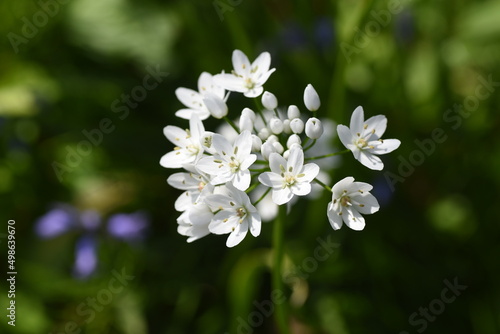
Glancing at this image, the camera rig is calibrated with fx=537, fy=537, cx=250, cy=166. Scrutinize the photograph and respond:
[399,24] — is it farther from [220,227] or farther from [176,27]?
[220,227]

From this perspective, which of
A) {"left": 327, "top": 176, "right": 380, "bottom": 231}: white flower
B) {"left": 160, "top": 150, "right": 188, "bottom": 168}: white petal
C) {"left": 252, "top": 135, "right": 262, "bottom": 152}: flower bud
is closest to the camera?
{"left": 327, "top": 176, "right": 380, "bottom": 231}: white flower

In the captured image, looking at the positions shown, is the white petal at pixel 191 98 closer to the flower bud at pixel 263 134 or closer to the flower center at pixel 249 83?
the flower center at pixel 249 83

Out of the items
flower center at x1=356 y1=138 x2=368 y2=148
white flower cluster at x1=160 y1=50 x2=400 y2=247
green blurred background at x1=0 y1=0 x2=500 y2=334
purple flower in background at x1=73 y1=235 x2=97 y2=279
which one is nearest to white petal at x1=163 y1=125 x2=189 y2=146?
white flower cluster at x1=160 y1=50 x2=400 y2=247

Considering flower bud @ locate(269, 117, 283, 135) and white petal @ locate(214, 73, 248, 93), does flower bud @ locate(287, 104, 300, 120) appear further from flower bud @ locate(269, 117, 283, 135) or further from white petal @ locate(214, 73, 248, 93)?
white petal @ locate(214, 73, 248, 93)

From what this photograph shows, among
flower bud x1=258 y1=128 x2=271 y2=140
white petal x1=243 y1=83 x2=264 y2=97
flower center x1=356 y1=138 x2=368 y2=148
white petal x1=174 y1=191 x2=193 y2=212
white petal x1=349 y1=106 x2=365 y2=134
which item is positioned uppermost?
white petal x1=243 y1=83 x2=264 y2=97

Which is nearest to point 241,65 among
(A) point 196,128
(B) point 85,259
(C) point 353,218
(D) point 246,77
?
(D) point 246,77

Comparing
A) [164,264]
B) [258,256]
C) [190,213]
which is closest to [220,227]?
[190,213]
